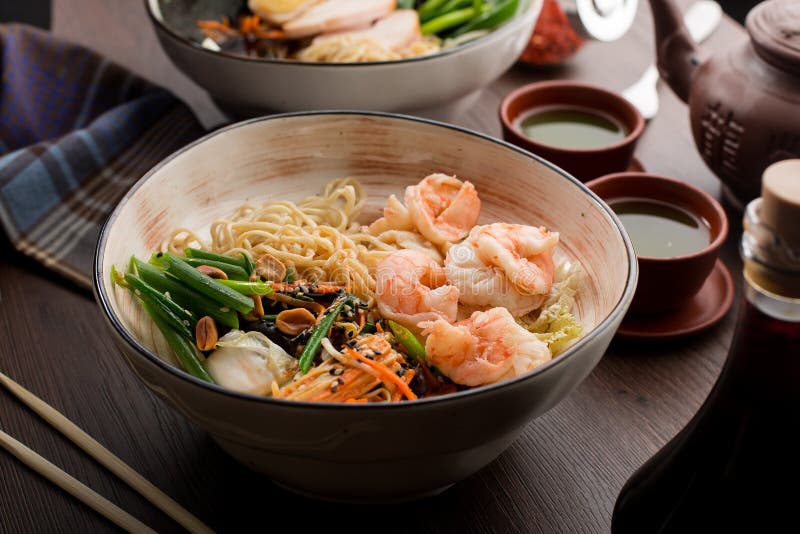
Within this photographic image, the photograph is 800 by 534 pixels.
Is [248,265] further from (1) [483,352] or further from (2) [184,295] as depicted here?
(1) [483,352]

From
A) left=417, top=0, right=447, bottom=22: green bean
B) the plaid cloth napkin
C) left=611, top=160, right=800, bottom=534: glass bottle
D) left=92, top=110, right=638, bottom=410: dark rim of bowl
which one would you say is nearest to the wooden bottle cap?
left=611, top=160, right=800, bottom=534: glass bottle

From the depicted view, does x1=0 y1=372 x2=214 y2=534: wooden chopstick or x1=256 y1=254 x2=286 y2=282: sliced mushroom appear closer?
x1=0 y1=372 x2=214 y2=534: wooden chopstick

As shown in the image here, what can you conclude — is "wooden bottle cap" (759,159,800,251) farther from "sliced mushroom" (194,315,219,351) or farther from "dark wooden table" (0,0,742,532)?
"sliced mushroom" (194,315,219,351)

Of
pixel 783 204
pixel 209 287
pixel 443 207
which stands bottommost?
pixel 443 207

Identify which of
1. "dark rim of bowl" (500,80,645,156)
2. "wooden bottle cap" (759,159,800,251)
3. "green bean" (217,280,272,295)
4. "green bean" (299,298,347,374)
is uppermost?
"wooden bottle cap" (759,159,800,251)

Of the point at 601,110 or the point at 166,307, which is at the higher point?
the point at 166,307

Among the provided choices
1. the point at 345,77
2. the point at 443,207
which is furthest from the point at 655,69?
the point at 443,207

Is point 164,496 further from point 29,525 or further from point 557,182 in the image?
point 557,182

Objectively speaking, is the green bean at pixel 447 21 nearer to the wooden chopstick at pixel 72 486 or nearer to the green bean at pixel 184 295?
the green bean at pixel 184 295
